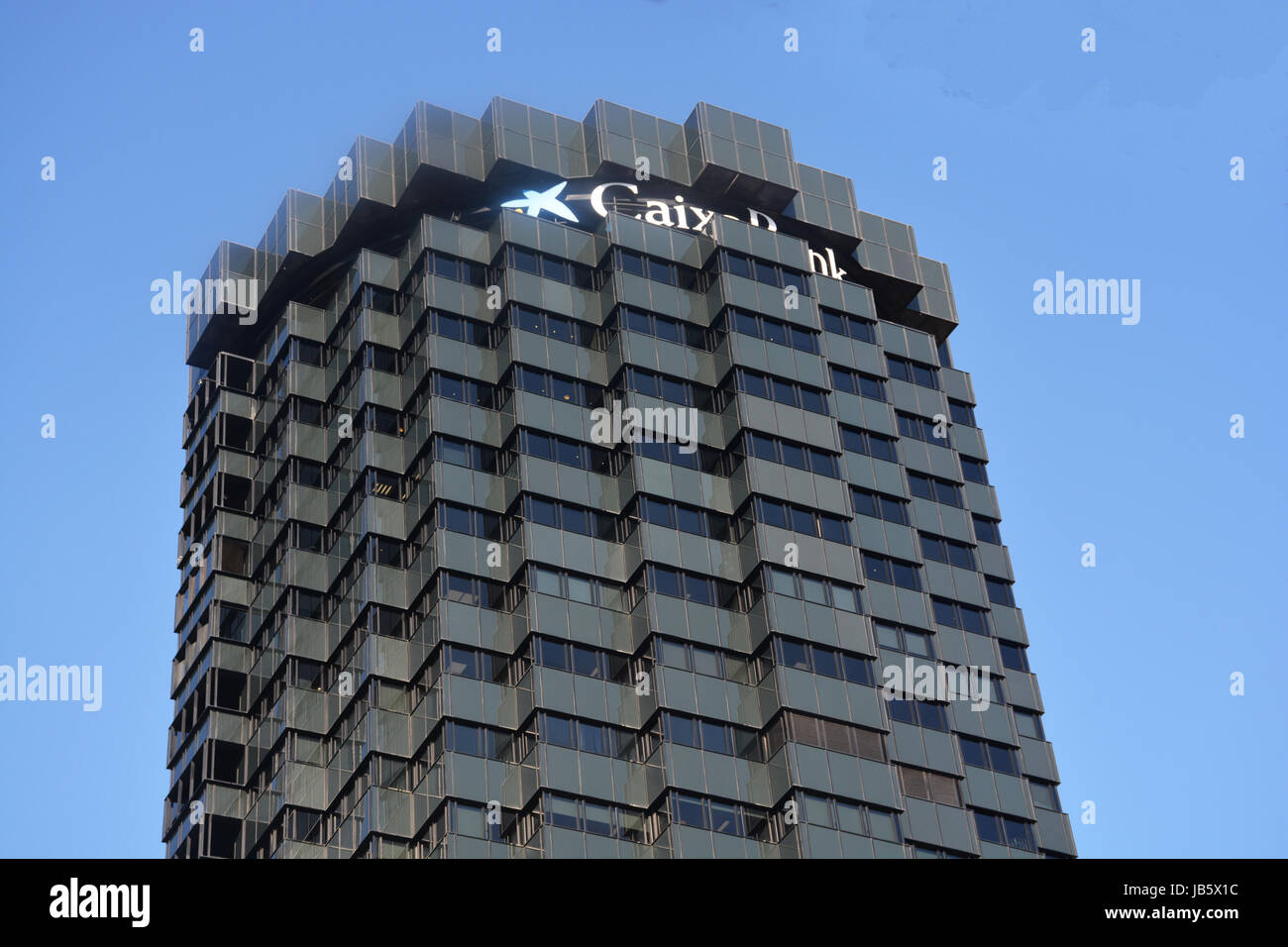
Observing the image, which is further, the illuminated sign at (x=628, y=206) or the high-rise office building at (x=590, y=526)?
the illuminated sign at (x=628, y=206)

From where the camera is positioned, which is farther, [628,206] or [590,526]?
[628,206]

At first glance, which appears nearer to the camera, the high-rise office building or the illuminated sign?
the high-rise office building

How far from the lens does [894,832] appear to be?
3410 inches

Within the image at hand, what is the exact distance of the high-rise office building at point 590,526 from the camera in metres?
86.0

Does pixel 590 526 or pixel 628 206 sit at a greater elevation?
pixel 628 206

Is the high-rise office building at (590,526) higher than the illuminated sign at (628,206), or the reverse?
the illuminated sign at (628,206)

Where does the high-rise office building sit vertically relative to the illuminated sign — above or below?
below

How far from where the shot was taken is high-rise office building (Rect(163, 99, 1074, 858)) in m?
86.0

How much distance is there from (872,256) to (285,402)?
35.2m

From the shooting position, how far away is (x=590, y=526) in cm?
9375

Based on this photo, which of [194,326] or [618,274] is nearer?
[618,274]
